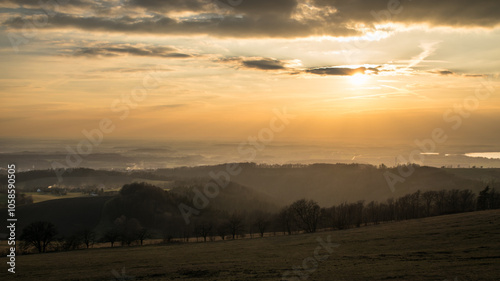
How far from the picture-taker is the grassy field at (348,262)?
30.9 metres

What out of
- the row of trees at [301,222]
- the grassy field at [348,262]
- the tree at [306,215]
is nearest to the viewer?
the grassy field at [348,262]

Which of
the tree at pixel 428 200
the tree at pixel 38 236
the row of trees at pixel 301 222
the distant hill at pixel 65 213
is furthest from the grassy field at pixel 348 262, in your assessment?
the distant hill at pixel 65 213

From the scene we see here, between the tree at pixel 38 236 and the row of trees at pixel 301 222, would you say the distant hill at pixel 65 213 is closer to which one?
the row of trees at pixel 301 222

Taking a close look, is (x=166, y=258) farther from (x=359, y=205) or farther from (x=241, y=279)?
(x=359, y=205)

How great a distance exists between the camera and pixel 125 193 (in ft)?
564

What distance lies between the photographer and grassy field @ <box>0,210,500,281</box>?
30.9 m

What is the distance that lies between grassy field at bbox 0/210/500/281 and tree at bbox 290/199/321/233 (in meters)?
37.8

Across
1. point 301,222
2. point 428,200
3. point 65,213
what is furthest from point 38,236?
point 428,200

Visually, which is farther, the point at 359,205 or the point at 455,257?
the point at 359,205

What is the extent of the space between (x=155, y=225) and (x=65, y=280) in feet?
383

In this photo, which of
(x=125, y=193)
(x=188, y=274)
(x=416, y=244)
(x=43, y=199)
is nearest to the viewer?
(x=188, y=274)

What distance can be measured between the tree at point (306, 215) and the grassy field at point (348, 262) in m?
37.8

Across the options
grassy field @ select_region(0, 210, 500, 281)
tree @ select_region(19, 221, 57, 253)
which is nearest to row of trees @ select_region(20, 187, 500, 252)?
tree @ select_region(19, 221, 57, 253)

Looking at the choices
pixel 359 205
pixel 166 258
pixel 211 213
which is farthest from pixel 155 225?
pixel 166 258
